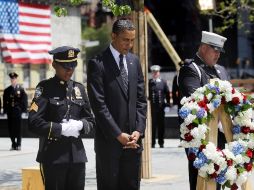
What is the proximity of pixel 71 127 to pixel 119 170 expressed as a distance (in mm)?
584

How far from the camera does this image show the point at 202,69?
6.72 m

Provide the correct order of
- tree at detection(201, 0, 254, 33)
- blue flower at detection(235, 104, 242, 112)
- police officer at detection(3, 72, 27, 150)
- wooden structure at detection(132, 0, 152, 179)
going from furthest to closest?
tree at detection(201, 0, 254, 33) → police officer at detection(3, 72, 27, 150) → wooden structure at detection(132, 0, 152, 179) → blue flower at detection(235, 104, 242, 112)

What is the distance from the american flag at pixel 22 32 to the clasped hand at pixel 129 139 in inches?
998

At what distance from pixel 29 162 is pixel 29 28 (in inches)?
716

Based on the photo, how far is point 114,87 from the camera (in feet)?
19.9

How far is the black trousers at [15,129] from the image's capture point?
1683 cm

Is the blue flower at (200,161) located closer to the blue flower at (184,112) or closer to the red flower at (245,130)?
the blue flower at (184,112)

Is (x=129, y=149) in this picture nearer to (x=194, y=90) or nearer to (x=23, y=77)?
(x=194, y=90)

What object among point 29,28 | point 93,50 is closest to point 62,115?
point 29,28

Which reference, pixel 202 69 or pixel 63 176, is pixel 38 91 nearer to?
pixel 63 176

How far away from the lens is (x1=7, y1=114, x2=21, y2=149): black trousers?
16.8 m

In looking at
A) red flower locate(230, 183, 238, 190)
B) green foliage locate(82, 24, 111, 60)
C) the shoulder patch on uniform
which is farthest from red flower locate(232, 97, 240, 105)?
green foliage locate(82, 24, 111, 60)

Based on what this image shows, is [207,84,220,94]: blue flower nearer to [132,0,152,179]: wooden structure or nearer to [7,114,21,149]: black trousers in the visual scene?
[132,0,152,179]: wooden structure

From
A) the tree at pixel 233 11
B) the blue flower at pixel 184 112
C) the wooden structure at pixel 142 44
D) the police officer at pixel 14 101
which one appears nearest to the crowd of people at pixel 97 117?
the blue flower at pixel 184 112
